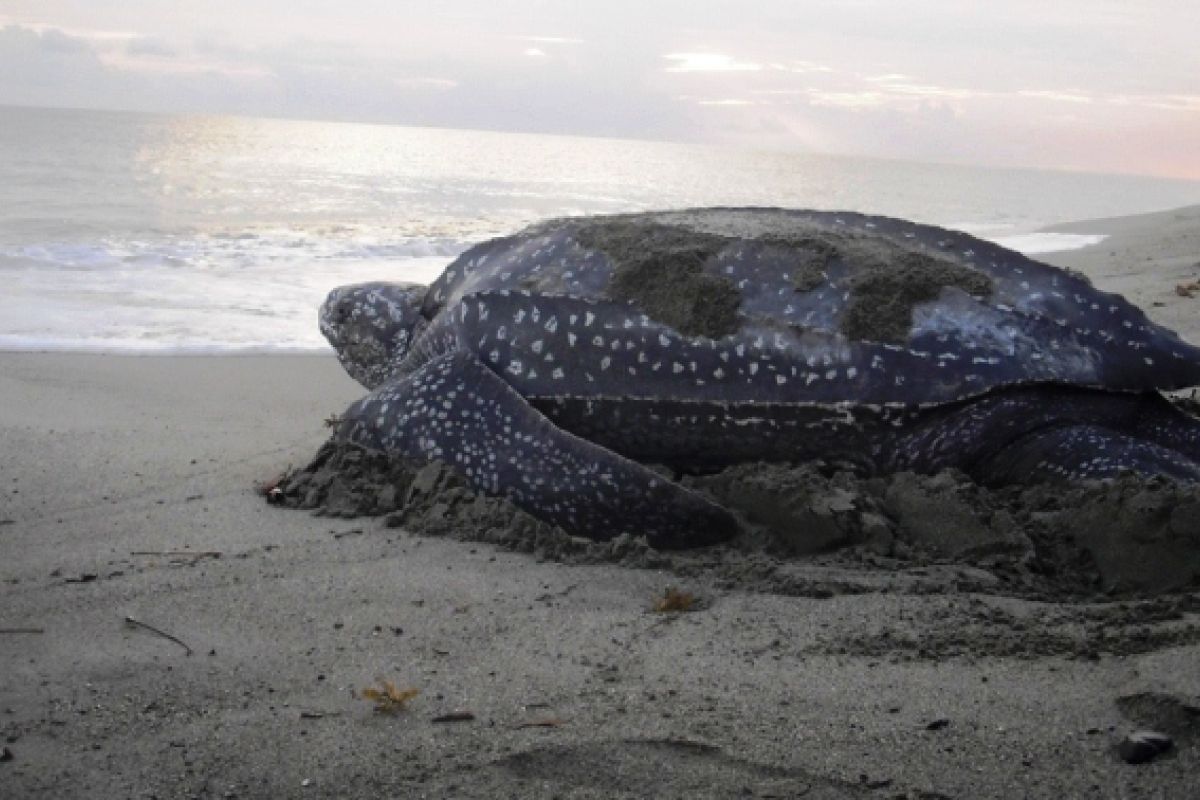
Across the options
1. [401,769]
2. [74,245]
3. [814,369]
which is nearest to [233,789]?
[401,769]

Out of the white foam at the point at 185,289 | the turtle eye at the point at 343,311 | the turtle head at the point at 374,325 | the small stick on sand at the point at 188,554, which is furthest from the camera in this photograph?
the white foam at the point at 185,289

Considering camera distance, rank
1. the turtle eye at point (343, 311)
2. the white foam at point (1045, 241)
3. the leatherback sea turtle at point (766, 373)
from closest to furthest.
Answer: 1. the leatherback sea turtle at point (766, 373)
2. the turtle eye at point (343, 311)
3. the white foam at point (1045, 241)

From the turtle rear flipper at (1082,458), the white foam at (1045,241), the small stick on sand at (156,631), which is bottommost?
the small stick on sand at (156,631)

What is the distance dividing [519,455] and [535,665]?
40.3 inches

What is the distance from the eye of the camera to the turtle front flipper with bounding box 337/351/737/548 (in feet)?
9.73

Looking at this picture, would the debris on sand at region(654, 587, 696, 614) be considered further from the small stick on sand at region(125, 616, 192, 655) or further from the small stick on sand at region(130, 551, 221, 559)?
the small stick on sand at region(130, 551, 221, 559)

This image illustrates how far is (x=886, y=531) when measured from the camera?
2.84 m

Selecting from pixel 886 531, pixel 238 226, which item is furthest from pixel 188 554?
pixel 238 226

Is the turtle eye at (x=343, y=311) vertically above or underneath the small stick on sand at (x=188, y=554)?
above

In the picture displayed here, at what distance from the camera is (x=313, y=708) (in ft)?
6.74

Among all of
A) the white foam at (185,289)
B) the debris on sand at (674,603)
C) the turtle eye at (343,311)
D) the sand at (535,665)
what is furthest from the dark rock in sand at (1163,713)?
the white foam at (185,289)

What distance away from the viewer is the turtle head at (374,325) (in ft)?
13.8

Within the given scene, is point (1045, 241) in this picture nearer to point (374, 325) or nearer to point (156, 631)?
point (374, 325)

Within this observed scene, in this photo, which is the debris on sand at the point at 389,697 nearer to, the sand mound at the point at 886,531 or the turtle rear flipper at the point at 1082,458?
the sand mound at the point at 886,531
